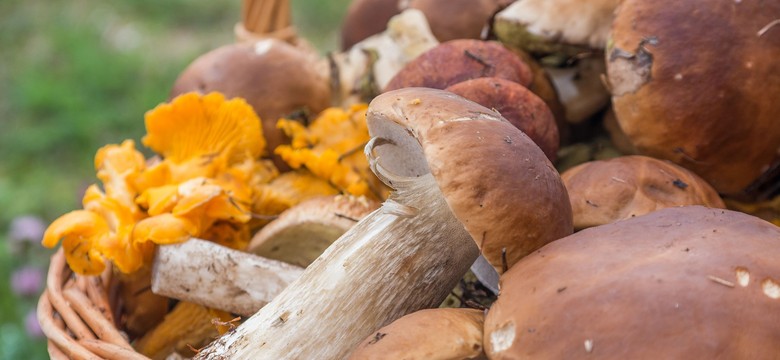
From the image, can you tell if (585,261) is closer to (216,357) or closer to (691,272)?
(691,272)

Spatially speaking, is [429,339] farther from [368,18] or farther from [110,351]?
[368,18]

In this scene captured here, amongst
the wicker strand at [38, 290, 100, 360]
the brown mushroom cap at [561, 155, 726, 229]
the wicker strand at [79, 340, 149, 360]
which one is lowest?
the brown mushroom cap at [561, 155, 726, 229]

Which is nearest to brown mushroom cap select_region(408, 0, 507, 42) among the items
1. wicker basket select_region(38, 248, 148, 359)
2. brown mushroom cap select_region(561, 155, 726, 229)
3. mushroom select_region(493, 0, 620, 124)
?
mushroom select_region(493, 0, 620, 124)

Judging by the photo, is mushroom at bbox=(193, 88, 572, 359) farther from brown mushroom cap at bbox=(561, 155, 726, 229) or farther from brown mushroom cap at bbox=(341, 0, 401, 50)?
brown mushroom cap at bbox=(341, 0, 401, 50)

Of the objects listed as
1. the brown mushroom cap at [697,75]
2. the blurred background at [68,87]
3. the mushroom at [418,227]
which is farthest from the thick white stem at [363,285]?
the blurred background at [68,87]

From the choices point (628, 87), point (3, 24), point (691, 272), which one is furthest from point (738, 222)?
point (3, 24)

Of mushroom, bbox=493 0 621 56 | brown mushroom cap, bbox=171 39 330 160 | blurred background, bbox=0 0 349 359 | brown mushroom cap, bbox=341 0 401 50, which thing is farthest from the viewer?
blurred background, bbox=0 0 349 359

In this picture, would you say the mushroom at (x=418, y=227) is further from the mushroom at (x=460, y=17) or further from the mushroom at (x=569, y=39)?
the mushroom at (x=460, y=17)
